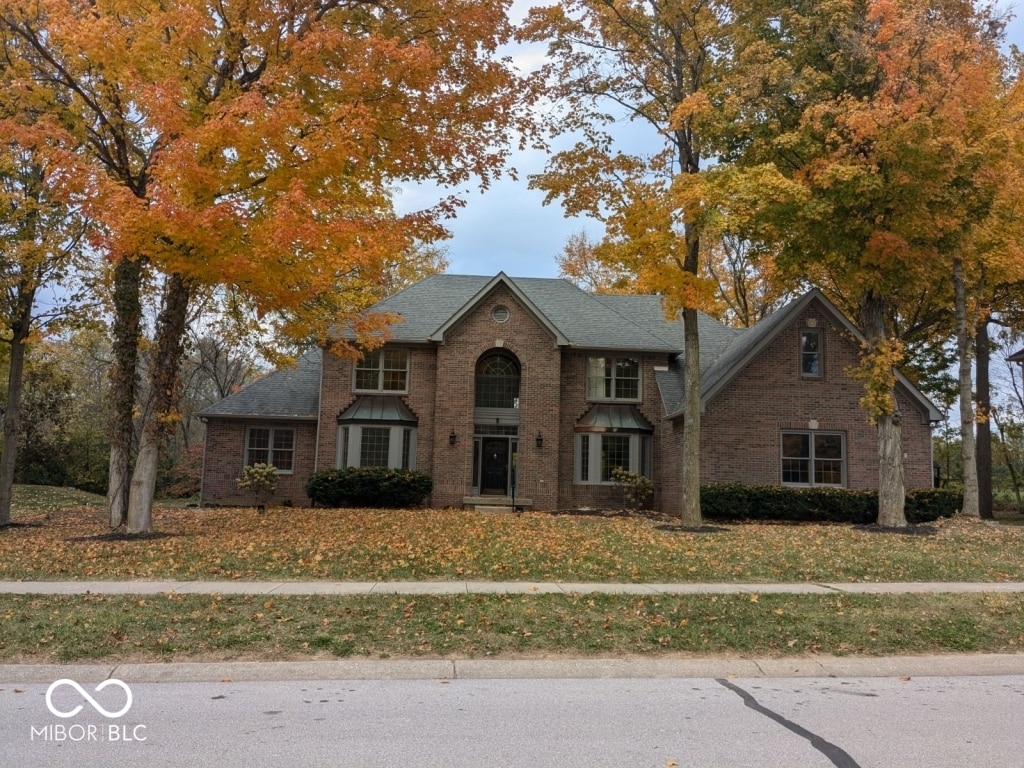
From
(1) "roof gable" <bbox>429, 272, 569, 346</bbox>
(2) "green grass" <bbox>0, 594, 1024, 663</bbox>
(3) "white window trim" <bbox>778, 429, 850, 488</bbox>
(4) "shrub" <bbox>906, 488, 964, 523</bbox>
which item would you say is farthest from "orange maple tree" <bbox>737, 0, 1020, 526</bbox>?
(2) "green grass" <bbox>0, 594, 1024, 663</bbox>

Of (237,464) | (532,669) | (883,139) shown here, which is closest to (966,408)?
(883,139)

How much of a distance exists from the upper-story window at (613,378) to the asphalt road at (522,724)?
61.8 feet

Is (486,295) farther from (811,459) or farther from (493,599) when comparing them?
(493,599)

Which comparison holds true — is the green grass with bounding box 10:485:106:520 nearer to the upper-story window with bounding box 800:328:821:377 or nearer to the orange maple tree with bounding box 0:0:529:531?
the orange maple tree with bounding box 0:0:529:531

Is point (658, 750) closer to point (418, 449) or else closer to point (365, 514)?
point (365, 514)

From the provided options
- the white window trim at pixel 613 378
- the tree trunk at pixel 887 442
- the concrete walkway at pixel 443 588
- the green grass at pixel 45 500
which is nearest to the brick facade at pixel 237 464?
the green grass at pixel 45 500

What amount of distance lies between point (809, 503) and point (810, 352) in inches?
190

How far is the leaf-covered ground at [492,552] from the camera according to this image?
1087cm

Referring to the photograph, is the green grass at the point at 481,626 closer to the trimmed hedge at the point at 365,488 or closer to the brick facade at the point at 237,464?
the trimmed hedge at the point at 365,488

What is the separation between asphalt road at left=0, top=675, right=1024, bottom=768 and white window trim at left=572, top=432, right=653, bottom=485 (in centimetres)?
1813

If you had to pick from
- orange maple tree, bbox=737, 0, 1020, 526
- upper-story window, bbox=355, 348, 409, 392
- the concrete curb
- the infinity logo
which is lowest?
the infinity logo

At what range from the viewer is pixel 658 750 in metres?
4.89

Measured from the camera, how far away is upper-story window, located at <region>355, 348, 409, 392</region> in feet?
81.9

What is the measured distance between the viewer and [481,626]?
780 cm
